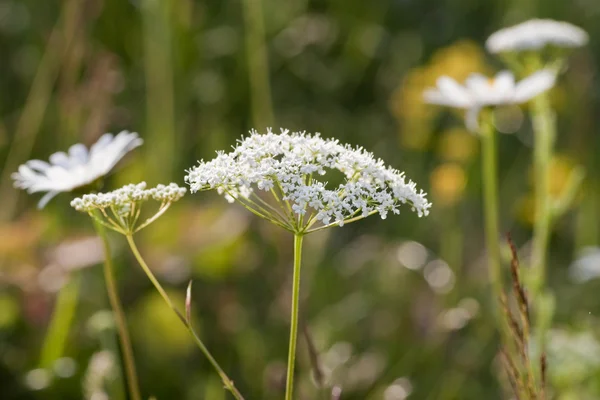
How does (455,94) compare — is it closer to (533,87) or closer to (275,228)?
(533,87)

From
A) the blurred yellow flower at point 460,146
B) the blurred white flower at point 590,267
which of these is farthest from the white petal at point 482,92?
the blurred yellow flower at point 460,146

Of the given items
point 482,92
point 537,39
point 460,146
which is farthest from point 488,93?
point 460,146

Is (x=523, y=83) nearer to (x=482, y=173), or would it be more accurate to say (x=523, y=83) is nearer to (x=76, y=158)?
(x=76, y=158)

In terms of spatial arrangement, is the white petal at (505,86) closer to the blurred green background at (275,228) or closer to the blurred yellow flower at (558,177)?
the blurred green background at (275,228)

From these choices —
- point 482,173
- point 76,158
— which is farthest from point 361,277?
point 76,158

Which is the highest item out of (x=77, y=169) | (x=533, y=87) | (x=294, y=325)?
(x=533, y=87)

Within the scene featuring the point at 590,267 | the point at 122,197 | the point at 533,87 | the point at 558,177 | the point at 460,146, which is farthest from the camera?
the point at 558,177

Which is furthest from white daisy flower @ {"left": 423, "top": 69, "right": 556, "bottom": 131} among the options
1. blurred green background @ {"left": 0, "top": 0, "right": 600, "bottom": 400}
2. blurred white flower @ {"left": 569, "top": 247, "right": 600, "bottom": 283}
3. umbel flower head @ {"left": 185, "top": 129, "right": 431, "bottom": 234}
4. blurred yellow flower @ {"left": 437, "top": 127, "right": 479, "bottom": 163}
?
blurred yellow flower @ {"left": 437, "top": 127, "right": 479, "bottom": 163}

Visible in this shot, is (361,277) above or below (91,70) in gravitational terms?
below
